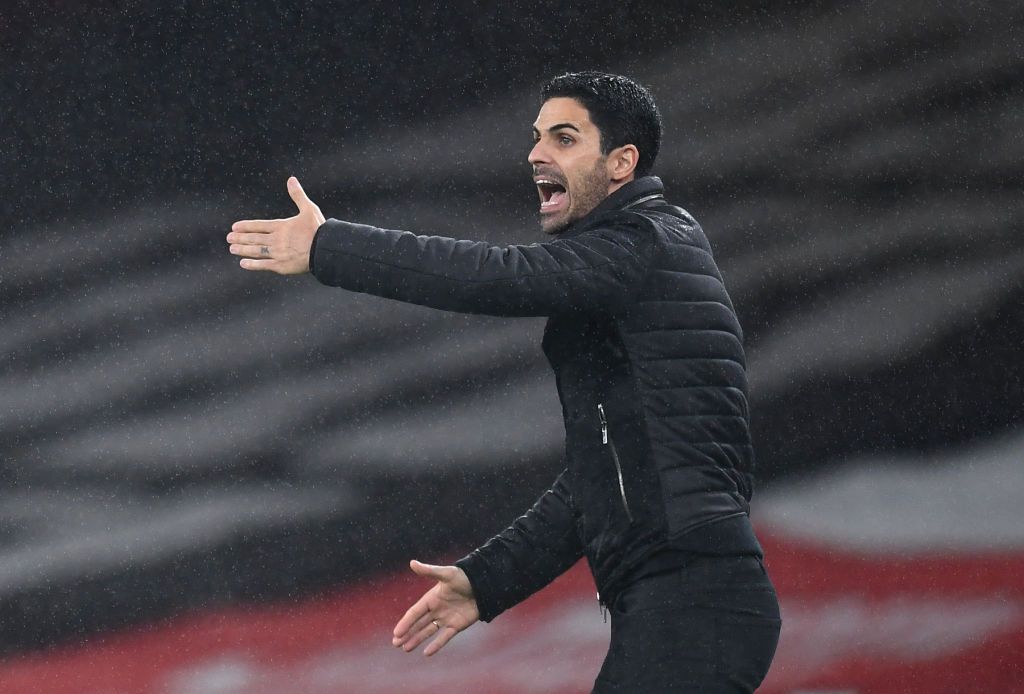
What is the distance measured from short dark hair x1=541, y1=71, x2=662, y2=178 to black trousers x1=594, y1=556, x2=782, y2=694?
577mm

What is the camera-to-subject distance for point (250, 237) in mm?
1553

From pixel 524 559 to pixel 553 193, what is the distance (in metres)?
0.52

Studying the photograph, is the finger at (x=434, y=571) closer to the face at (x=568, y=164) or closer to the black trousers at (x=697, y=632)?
the black trousers at (x=697, y=632)

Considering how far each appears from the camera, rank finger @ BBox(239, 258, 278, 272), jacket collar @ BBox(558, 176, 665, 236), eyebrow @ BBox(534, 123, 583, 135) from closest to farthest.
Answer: finger @ BBox(239, 258, 278, 272)
jacket collar @ BBox(558, 176, 665, 236)
eyebrow @ BBox(534, 123, 583, 135)

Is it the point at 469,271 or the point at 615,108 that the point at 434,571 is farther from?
the point at 615,108

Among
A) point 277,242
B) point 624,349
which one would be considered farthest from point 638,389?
point 277,242

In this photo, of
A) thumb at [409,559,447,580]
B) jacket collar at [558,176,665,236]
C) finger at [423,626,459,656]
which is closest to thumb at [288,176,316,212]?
jacket collar at [558,176,665,236]

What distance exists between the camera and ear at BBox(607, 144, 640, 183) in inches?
71.3

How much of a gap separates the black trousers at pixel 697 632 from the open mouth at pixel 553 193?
0.52m

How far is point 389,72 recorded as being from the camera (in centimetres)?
378

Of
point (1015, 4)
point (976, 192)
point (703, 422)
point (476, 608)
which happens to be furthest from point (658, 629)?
point (1015, 4)

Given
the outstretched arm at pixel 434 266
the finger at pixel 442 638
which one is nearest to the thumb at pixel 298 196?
the outstretched arm at pixel 434 266

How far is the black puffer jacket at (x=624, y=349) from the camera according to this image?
1564 mm

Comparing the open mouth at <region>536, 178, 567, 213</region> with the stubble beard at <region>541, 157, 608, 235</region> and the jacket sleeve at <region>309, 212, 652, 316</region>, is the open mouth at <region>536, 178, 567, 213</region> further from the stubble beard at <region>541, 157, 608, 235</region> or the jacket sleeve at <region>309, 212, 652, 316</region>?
the jacket sleeve at <region>309, 212, 652, 316</region>
